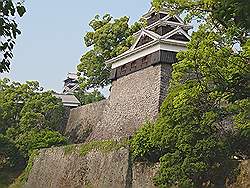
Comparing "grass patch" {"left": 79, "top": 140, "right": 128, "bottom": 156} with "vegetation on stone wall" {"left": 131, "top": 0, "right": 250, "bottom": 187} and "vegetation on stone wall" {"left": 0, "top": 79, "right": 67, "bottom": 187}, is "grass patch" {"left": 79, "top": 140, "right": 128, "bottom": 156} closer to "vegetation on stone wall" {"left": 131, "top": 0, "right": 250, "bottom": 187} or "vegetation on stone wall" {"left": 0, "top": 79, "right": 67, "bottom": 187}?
"vegetation on stone wall" {"left": 131, "top": 0, "right": 250, "bottom": 187}

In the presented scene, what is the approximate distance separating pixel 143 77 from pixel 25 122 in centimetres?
765

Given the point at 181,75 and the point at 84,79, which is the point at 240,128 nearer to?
the point at 181,75

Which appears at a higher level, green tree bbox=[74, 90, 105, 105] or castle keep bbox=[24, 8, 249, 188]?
green tree bbox=[74, 90, 105, 105]

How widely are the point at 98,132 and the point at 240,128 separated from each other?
11384 millimetres

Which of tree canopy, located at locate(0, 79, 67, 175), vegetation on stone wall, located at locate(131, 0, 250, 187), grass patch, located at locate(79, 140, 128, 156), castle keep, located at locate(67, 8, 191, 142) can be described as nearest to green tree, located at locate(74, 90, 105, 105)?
tree canopy, located at locate(0, 79, 67, 175)

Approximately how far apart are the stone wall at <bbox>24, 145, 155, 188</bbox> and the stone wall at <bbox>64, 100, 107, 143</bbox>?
3.28m

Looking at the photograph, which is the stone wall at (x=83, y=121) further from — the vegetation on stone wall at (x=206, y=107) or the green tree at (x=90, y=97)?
the vegetation on stone wall at (x=206, y=107)

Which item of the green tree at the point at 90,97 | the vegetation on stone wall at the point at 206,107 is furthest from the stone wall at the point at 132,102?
the green tree at the point at 90,97

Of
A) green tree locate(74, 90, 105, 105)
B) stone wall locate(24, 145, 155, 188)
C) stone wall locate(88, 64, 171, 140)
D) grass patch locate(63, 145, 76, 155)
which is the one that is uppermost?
green tree locate(74, 90, 105, 105)

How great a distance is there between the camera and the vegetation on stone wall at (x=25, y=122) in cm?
2297

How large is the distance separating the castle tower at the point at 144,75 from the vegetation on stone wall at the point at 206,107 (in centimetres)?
517

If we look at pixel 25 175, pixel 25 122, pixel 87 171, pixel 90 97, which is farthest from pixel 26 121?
pixel 90 97

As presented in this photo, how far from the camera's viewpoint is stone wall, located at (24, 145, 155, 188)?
49.0 ft

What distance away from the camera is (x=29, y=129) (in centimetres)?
2367
